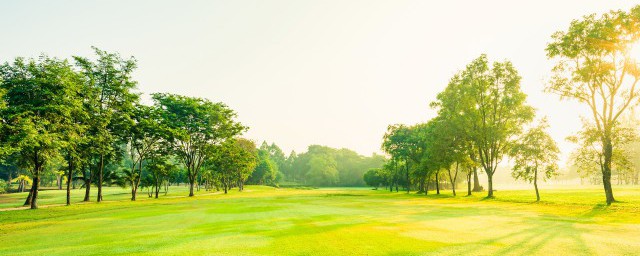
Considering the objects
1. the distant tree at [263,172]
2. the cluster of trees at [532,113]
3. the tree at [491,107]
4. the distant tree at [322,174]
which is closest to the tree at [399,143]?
the cluster of trees at [532,113]

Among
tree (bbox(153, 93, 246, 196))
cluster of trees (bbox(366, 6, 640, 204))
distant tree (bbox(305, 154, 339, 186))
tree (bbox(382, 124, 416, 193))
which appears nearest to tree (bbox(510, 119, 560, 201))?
cluster of trees (bbox(366, 6, 640, 204))

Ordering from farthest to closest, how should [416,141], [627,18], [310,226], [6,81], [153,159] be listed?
[416,141] → [153,159] → [6,81] → [627,18] → [310,226]

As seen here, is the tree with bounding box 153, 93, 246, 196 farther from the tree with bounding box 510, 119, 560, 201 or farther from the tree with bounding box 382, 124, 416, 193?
the tree with bounding box 510, 119, 560, 201

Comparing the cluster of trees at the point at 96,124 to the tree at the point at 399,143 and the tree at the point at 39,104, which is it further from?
the tree at the point at 399,143

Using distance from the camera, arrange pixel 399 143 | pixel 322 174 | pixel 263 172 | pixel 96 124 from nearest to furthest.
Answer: pixel 96 124
pixel 399 143
pixel 263 172
pixel 322 174

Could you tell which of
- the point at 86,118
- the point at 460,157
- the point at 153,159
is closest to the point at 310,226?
the point at 86,118

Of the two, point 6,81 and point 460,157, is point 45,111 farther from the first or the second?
point 460,157

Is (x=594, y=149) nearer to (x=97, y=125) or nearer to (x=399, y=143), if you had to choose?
(x=399, y=143)

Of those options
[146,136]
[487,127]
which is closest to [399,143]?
[487,127]

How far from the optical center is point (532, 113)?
5031cm

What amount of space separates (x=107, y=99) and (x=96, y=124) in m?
5.48

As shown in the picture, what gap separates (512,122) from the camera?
53000 mm

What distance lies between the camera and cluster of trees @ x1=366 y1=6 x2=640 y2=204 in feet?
111

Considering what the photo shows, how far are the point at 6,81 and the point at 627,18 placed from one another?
63729 mm
